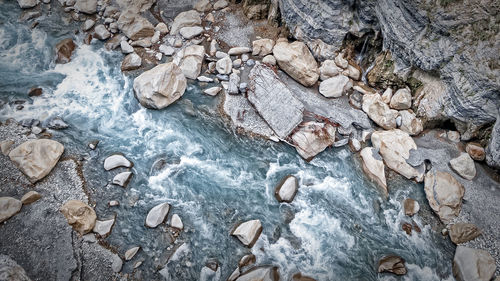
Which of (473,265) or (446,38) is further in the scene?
(446,38)

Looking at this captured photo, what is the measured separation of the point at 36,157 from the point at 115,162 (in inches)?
63.8

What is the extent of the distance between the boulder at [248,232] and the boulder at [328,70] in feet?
15.7

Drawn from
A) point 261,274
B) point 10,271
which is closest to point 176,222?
point 261,274

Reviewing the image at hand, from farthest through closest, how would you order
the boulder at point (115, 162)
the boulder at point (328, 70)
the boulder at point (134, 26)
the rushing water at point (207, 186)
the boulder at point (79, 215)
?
the boulder at point (134, 26)
the boulder at point (328, 70)
the boulder at point (115, 162)
the rushing water at point (207, 186)
the boulder at point (79, 215)

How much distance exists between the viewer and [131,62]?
29.1 ft

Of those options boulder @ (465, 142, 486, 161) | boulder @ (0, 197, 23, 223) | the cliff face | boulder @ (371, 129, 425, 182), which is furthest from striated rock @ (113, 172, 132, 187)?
boulder @ (465, 142, 486, 161)

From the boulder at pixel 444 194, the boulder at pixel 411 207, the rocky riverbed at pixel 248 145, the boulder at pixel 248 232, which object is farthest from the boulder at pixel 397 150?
the boulder at pixel 248 232

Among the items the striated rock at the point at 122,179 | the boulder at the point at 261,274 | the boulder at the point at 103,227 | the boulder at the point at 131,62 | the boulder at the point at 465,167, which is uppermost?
the boulder at the point at 465,167

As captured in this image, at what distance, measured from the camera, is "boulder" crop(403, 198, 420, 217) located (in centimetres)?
676

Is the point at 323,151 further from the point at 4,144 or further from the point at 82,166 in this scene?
the point at 4,144

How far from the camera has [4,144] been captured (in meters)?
6.70

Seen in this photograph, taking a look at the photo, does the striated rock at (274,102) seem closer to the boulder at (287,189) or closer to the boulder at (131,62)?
the boulder at (287,189)

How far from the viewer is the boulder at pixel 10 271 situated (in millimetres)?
4883

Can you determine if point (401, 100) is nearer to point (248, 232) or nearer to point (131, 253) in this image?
point (248, 232)
